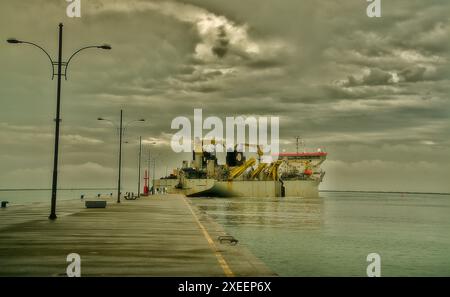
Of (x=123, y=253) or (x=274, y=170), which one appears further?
(x=274, y=170)

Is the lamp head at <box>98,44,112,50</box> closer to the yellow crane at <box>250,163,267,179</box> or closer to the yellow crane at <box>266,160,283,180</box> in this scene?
the yellow crane at <box>266,160,283,180</box>

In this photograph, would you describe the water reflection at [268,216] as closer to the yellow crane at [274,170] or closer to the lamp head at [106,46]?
the lamp head at [106,46]

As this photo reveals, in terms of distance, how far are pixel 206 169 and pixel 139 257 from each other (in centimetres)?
15952

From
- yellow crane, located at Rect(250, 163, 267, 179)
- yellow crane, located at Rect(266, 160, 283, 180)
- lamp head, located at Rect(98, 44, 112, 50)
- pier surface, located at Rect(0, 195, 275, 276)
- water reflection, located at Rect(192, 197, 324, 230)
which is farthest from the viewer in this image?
yellow crane, located at Rect(250, 163, 267, 179)

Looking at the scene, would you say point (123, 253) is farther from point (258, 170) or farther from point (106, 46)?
point (258, 170)

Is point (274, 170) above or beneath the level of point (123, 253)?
above

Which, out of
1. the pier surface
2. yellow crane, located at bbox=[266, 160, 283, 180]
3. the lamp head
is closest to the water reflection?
the lamp head

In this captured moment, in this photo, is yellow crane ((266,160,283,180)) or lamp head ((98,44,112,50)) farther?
yellow crane ((266,160,283,180))

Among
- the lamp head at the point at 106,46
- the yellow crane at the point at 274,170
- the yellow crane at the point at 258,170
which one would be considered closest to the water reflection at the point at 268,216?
the lamp head at the point at 106,46

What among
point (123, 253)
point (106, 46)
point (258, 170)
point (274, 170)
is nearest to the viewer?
point (123, 253)

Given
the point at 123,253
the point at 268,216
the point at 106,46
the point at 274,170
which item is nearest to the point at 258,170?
the point at 274,170

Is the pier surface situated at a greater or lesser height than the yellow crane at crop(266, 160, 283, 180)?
lesser
